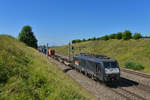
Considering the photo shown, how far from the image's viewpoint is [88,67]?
62.6 ft

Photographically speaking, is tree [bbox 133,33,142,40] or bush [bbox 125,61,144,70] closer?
bush [bbox 125,61,144,70]

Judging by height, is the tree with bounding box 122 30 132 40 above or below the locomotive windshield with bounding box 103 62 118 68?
above

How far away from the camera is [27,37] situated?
6444cm

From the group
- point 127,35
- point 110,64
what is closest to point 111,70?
point 110,64

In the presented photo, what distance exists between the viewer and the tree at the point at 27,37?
64.3m

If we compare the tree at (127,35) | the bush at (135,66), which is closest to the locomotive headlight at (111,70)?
the bush at (135,66)

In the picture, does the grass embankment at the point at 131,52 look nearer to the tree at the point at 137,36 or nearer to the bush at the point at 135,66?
the bush at the point at 135,66

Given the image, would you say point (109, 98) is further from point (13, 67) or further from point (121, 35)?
point (121, 35)

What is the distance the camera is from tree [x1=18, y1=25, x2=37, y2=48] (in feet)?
211

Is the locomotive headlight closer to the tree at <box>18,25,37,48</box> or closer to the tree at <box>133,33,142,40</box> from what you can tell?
the tree at <box>133,33,142,40</box>

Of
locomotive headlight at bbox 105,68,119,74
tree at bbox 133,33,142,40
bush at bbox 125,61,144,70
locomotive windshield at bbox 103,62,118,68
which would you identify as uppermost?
tree at bbox 133,33,142,40

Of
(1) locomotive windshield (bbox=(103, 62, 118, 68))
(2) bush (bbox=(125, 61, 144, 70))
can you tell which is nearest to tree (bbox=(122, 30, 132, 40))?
(2) bush (bbox=(125, 61, 144, 70))

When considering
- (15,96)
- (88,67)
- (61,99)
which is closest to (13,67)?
(15,96)

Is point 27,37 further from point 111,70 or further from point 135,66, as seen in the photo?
point 111,70
